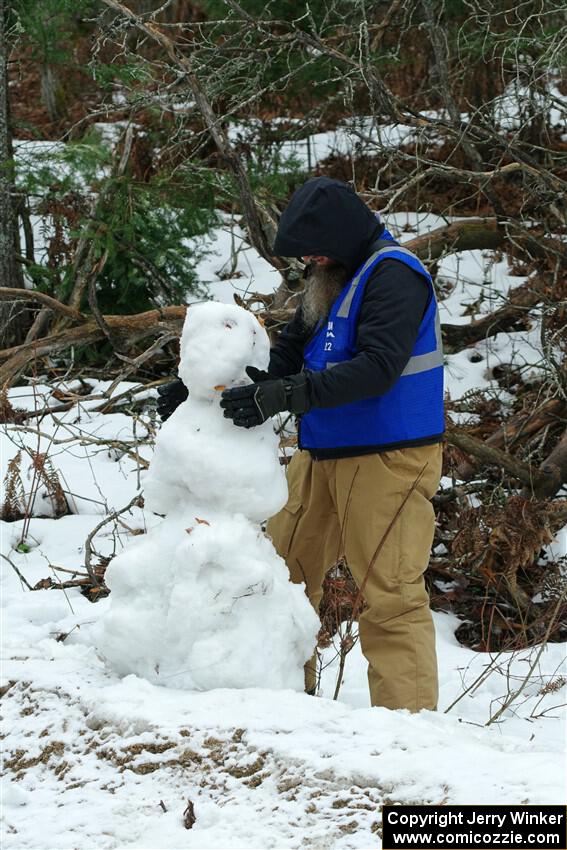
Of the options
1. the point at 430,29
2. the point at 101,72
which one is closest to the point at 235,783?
the point at 430,29

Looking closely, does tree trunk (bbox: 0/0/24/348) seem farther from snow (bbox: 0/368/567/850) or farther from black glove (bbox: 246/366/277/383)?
snow (bbox: 0/368/567/850)

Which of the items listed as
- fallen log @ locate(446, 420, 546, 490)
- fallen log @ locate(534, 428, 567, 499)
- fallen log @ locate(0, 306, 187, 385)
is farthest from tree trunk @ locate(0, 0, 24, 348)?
fallen log @ locate(534, 428, 567, 499)

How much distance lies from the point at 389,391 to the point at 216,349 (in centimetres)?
65

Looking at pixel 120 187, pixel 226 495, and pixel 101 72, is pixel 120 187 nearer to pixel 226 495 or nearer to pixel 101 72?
pixel 101 72

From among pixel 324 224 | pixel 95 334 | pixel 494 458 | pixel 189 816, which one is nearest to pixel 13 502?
pixel 95 334

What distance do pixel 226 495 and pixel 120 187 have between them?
16.1ft

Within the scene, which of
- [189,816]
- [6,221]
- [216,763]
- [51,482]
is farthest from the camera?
[6,221]

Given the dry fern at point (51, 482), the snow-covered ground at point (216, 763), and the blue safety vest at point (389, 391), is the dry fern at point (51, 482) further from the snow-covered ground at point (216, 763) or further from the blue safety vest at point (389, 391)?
the blue safety vest at point (389, 391)

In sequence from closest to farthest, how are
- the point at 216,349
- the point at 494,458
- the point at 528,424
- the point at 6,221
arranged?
1. the point at 216,349
2. the point at 494,458
3. the point at 528,424
4. the point at 6,221

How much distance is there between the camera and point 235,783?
85.5 inches

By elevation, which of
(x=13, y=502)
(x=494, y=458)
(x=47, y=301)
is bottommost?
(x=13, y=502)

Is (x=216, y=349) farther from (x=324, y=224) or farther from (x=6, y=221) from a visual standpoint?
(x=6, y=221)

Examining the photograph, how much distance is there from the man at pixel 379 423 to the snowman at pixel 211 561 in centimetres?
21

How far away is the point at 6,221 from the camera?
7.73m
